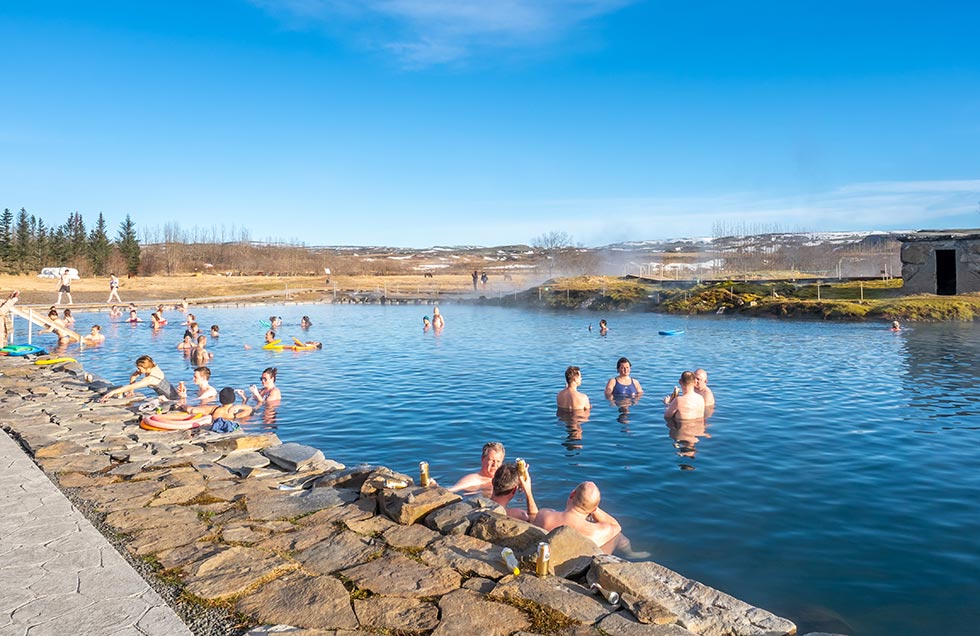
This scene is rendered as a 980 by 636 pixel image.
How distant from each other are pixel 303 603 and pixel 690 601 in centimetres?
253

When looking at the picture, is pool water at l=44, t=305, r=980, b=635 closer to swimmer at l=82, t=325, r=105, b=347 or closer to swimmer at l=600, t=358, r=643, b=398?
swimmer at l=600, t=358, r=643, b=398

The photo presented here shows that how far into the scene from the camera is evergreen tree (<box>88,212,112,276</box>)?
65881 mm

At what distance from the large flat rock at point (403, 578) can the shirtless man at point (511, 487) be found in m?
2.16

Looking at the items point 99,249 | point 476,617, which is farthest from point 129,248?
point 476,617

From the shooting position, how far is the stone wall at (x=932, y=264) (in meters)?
29.1

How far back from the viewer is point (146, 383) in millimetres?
12734

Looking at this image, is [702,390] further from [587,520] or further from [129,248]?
[129,248]

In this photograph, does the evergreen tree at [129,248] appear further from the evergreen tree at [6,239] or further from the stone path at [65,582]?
the stone path at [65,582]

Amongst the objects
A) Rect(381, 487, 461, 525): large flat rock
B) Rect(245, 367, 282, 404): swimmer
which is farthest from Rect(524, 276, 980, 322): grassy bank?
Rect(381, 487, 461, 525): large flat rock

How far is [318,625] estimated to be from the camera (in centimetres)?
403

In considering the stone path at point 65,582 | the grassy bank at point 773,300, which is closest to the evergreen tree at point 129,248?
the grassy bank at point 773,300

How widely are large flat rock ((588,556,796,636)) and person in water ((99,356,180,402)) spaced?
10.3m

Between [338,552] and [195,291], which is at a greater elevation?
[195,291]

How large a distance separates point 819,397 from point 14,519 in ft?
44.2
